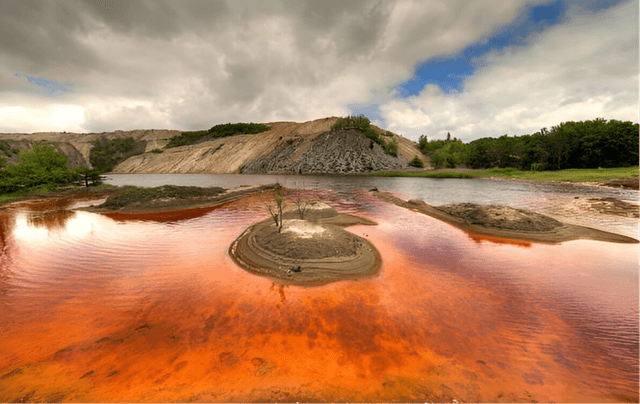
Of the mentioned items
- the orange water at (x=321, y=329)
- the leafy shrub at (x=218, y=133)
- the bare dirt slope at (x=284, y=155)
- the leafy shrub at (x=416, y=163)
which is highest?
the leafy shrub at (x=218, y=133)

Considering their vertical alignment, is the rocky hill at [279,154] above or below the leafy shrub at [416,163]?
above

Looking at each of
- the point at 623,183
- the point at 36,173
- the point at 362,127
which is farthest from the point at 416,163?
the point at 36,173

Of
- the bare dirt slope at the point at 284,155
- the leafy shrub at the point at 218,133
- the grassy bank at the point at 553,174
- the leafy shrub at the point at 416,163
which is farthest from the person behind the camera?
the leafy shrub at the point at 218,133

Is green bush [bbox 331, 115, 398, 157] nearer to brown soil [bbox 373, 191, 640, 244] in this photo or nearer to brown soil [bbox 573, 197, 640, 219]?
brown soil [bbox 573, 197, 640, 219]

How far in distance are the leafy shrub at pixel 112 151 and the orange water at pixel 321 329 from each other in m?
146

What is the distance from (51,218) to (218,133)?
136875 mm

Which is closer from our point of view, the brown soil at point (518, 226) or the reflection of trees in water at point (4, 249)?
the reflection of trees in water at point (4, 249)

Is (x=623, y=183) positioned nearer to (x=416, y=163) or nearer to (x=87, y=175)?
(x=416, y=163)

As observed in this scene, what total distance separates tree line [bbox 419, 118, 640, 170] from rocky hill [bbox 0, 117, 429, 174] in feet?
91.5

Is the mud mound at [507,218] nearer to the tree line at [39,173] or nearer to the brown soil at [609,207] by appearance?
the brown soil at [609,207]

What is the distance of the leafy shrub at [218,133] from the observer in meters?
134

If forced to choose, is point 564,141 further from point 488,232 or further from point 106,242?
point 106,242

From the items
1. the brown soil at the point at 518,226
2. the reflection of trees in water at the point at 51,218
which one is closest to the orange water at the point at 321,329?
the brown soil at the point at 518,226

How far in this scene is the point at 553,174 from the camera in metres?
46.2
